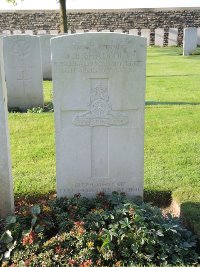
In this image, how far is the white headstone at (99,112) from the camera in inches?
122

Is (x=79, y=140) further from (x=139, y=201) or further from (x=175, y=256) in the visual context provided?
(x=175, y=256)

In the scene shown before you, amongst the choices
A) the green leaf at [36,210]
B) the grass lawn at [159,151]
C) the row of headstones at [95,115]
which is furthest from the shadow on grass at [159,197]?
the green leaf at [36,210]

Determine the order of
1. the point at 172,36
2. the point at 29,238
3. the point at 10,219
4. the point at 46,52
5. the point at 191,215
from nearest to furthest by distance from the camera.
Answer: the point at 29,238 < the point at 10,219 < the point at 191,215 < the point at 46,52 < the point at 172,36

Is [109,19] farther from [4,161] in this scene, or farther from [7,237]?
[7,237]

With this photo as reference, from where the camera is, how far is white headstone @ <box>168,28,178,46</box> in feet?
73.8

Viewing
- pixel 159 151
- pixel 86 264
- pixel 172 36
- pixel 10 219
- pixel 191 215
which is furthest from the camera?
pixel 172 36

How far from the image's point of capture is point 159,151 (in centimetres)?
488

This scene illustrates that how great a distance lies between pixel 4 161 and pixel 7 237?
645mm

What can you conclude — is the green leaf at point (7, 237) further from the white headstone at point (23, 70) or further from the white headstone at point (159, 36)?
the white headstone at point (159, 36)

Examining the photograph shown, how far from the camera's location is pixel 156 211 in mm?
3084

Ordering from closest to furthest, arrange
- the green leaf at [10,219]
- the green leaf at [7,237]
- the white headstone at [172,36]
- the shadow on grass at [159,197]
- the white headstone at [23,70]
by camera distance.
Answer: the green leaf at [7,237]
the green leaf at [10,219]
the shadow on grass at [159,197]
the white headstone at [23,70]
the white headstone at [172,36]

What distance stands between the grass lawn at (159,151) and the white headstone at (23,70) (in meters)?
0.86

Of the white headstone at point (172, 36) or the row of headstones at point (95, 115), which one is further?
the white headstone at point (172, 36)

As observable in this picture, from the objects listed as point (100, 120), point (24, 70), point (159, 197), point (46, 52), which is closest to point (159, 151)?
point (159, 197)
